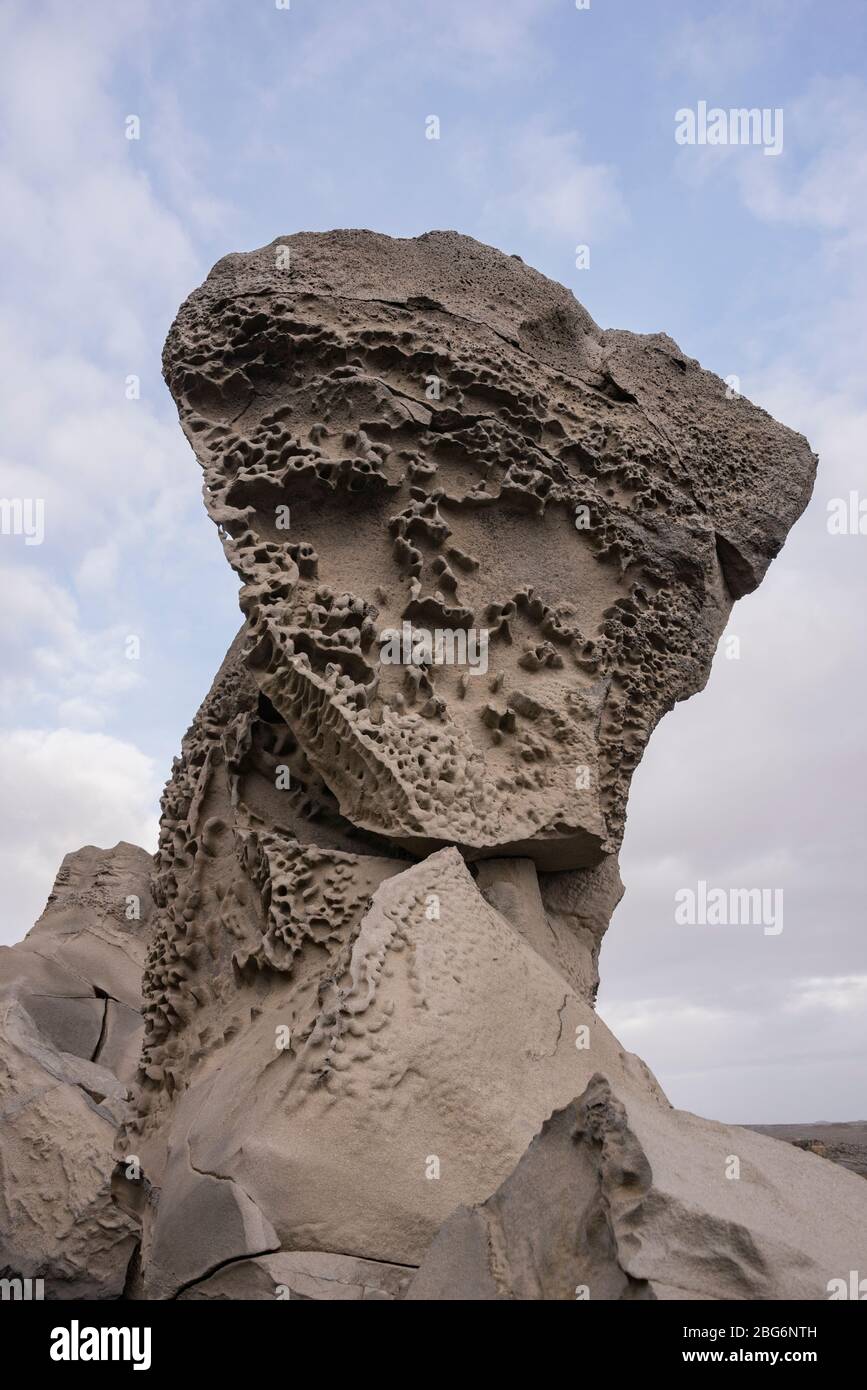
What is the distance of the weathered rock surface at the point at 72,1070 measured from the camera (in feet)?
11.2

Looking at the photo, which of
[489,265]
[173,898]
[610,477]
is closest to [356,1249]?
[173,898]

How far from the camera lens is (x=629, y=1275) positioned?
1.78 metres

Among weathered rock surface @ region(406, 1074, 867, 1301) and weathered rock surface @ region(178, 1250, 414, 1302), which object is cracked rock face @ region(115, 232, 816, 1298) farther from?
weathered rock surface @ region(406, 1074, 867, 1301)

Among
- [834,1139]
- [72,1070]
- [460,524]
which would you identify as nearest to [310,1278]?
[460,524]

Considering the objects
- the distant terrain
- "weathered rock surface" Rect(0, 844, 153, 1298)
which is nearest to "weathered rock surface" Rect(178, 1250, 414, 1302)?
"weathered rock surface" Rect(0, 844, 153, 1298)

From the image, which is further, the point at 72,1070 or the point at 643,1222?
the point at 72,1070

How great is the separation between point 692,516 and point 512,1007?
2.15 meters

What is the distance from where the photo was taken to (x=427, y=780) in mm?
3383

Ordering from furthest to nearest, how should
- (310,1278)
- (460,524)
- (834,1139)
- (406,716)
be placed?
(834,1139)
(460,524)
(406,716)
(310,1278)

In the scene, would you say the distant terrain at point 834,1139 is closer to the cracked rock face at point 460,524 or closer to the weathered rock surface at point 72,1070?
the cracked rock face at point 460,524

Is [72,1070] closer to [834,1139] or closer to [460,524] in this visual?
[460,524]

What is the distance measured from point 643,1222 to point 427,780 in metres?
1.68

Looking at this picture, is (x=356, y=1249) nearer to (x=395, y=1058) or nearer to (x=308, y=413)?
(x=395, y=1058)

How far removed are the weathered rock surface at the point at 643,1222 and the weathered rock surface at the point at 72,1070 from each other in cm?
157
